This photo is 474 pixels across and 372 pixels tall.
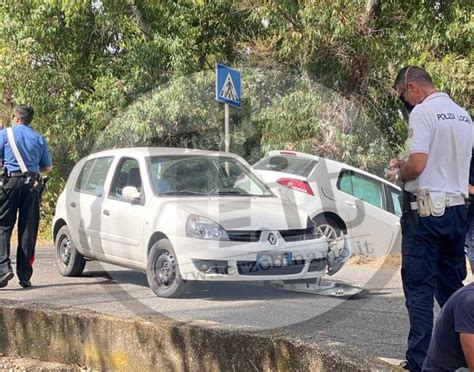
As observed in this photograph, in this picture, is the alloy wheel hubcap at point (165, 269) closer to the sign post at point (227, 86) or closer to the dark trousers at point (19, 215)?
the dark trousers at point (19, 215)

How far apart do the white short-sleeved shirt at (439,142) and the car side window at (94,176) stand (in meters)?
5.08

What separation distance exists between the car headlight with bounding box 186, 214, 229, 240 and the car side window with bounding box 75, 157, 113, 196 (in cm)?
175

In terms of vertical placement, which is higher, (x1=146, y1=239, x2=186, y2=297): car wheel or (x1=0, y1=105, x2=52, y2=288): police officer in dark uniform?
(x1=0, y1=105, x2=52, y2=288): police officer in dark uniform

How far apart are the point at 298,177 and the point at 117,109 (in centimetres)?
511

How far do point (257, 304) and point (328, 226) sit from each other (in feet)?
13.4

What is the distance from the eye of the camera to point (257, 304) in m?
8.12

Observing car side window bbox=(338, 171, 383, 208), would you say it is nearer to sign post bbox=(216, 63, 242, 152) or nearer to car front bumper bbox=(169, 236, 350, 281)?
sign post bbox=(216, 63, 242, 152)

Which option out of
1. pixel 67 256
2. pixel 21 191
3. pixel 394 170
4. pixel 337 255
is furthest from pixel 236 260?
pixel 394 170

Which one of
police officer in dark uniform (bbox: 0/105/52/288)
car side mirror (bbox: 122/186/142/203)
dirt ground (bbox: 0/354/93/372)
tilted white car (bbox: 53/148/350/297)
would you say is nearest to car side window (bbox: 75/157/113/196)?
tilted white car (bbox: 53/148/350/297)

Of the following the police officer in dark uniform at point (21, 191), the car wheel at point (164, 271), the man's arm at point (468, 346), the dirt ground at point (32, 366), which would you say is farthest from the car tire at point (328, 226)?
the man's arm at point (468, 346)

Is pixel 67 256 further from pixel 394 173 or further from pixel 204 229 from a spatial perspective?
pixel 394 173

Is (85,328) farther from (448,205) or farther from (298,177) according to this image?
(298,177)

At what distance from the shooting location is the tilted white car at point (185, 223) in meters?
7.94

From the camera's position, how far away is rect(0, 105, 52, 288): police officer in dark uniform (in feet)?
28.3
